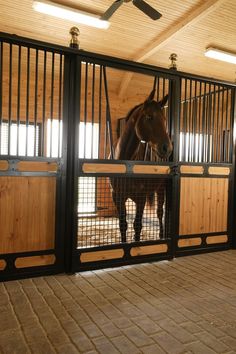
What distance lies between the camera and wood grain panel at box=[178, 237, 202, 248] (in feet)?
11.7

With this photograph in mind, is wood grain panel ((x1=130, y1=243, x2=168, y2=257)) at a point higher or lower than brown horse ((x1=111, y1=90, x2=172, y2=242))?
lower

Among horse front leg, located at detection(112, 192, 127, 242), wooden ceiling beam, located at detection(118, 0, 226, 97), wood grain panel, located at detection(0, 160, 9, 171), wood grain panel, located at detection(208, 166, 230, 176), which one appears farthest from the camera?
wooden ceiling beam, located at detection(118, 0, 226, 97)

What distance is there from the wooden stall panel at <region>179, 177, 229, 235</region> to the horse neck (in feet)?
2.29

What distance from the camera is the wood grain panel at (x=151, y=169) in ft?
10.5

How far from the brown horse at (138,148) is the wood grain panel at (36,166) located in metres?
0.81

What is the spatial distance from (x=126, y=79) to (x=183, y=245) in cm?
403

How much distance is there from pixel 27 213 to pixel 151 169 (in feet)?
4.65

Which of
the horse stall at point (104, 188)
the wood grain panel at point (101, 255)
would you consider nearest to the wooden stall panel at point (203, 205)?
the horse stall at point (104, 188)

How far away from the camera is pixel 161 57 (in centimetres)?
585

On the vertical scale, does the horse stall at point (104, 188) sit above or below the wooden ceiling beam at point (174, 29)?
below

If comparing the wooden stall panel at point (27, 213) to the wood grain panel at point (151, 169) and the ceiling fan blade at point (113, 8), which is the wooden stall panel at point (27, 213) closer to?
the wood grain panel at point (151, 169)

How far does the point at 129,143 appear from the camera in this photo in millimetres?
3592

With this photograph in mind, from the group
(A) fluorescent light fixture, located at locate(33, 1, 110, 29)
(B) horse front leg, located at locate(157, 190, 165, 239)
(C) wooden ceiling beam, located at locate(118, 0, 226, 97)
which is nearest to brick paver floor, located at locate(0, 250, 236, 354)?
(B) horse front leg, located at locate(157, 190, 165, 239)

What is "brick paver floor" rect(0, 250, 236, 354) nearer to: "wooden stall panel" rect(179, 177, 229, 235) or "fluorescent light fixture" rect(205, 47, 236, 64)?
"wooden stall panel" rect(179, 177, 229, 235)
